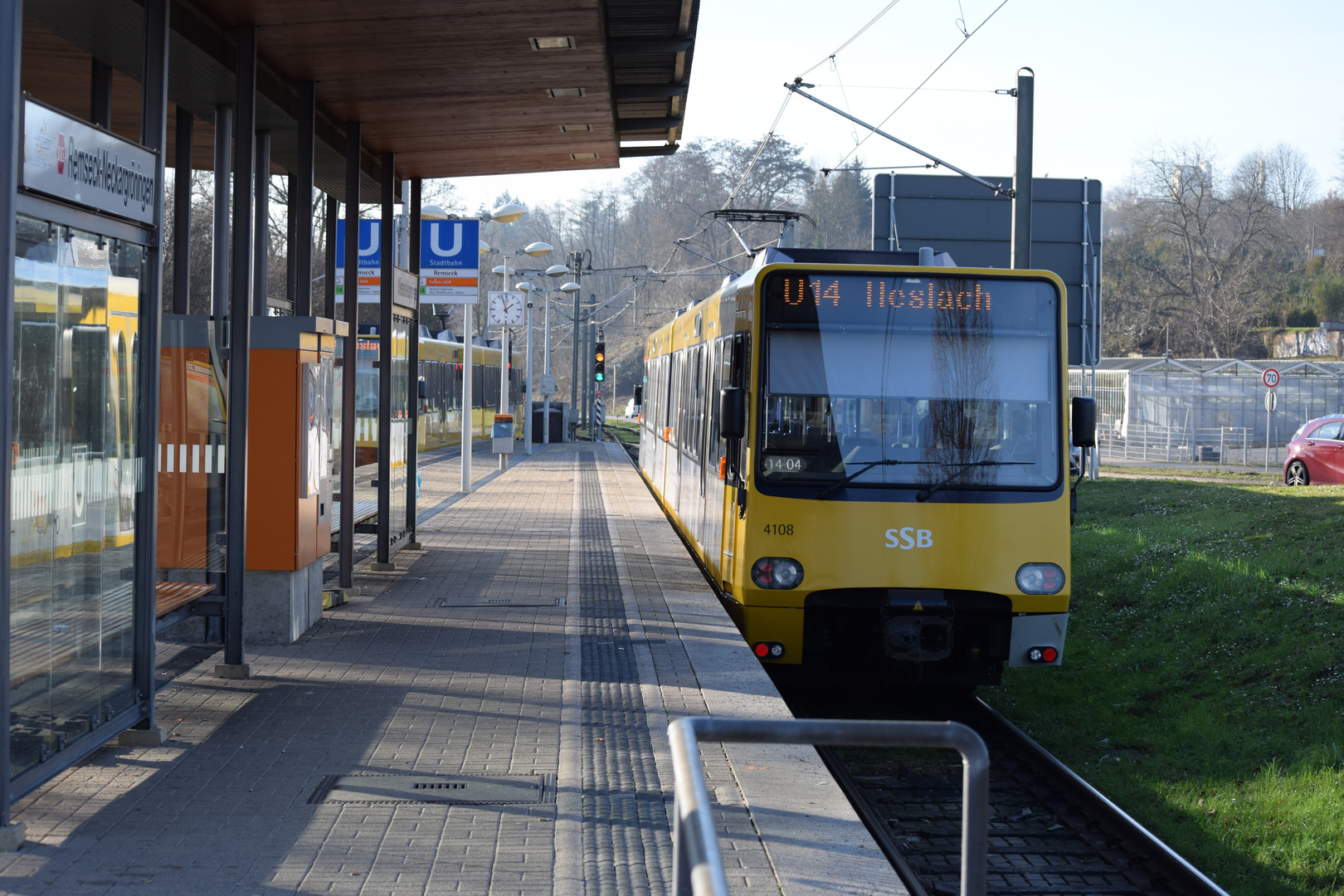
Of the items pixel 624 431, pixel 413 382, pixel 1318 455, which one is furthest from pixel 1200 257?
pixel 413 382

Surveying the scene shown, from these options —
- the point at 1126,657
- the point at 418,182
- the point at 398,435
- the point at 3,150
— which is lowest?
the point at 1126,657

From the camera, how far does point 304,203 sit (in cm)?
969

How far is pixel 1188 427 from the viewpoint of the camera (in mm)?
40188

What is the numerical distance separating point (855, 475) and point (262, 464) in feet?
13.3

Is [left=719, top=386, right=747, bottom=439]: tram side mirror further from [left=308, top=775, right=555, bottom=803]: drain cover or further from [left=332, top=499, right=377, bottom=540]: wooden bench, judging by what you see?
[left=332, top=499, right=377, bottom=540]: wooden bench

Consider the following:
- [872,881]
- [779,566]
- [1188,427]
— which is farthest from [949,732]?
[1188,427]

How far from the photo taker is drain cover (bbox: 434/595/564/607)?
11156 millimetres

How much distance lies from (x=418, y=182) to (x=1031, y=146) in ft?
23.5

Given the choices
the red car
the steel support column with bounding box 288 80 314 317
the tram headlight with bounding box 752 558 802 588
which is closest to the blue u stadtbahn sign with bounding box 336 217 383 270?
the steel support column with bounding box 288 80 314 317

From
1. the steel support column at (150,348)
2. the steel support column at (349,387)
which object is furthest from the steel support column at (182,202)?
the steel support column at (150,348)

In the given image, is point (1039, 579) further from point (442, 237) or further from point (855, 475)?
point (442, 237)

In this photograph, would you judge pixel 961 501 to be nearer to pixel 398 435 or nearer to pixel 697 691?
pixel 697 691

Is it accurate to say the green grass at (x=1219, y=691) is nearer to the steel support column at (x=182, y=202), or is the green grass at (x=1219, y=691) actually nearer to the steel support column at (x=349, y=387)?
the steel support column at (x=349, y=387)

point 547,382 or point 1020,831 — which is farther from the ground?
point 547,382
